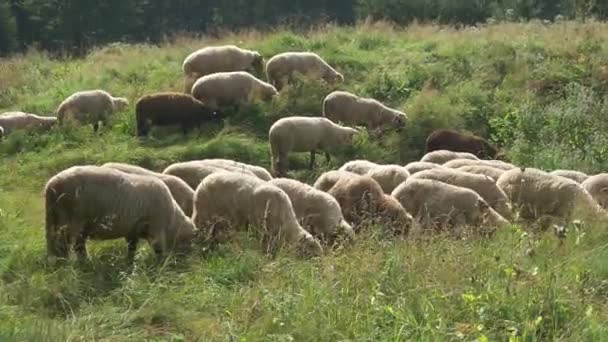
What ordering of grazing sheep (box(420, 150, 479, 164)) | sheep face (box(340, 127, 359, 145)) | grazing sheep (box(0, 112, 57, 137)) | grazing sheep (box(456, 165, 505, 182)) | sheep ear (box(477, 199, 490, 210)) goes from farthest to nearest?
grazing sheep (box(0, 112, 57, 137)) < sheep face (box(340, 127, 359, 145)) < grazing sheep (box(420, 150, 479, 164)) < grazing sheep (box(456, 165, 505, 182)) < sheep ear (box(477, 199, 490, 210))

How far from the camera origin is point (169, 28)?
49.7 m

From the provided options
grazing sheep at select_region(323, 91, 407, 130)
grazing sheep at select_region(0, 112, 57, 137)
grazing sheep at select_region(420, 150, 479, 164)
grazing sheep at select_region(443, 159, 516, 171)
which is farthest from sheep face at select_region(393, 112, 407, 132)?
grazing sheep at select_region(0, 112, 57, 137)

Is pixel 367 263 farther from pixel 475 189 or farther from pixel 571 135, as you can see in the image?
pixel 571 135

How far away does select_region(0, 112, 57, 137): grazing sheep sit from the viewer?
15672 mm

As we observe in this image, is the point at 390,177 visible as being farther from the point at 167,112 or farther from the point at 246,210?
the point at 167,112

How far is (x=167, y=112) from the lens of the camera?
15086mm

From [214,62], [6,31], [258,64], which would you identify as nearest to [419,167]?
[214,62]

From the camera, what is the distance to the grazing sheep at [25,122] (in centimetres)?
1567

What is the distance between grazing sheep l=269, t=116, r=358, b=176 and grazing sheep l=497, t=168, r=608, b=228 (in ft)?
14.6

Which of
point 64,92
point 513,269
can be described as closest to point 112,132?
point 64,92

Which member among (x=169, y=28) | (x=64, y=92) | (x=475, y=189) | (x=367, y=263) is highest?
(x=367, y=263)

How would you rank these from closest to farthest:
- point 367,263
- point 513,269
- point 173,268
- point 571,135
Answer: point 513,269
point 367,263
point 173,268
point 571,135

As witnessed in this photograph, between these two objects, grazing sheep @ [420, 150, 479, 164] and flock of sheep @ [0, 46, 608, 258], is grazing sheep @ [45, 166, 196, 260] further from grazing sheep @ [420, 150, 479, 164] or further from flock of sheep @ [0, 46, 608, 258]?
grazing sheep @ [420, 150, 479, 164]

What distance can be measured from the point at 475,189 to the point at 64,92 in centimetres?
1112
